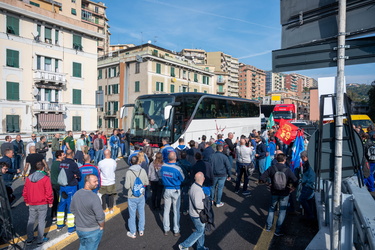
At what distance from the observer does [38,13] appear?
88.1 feet

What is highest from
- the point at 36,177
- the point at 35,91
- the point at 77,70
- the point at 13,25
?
the point at 13,25

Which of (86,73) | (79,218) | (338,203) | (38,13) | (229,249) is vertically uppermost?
(38,13)

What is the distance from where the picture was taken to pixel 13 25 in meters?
25.4

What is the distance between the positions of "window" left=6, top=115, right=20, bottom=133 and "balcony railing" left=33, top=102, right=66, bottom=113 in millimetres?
1958

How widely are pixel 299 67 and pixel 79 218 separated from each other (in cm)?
414

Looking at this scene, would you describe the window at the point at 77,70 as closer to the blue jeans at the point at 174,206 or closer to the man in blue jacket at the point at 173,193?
the man in blue jacket at the point at 173,193

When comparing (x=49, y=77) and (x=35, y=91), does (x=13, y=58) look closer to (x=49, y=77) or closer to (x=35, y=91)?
(x=49, y=77)

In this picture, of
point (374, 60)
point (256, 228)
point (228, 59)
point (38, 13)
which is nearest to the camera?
point (374, 60)

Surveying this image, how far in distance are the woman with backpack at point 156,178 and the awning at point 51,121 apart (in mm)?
24690

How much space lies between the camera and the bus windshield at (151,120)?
1341 cm

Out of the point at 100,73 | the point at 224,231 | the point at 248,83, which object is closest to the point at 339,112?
the point at 224,231

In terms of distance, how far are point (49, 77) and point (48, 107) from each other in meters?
3.22

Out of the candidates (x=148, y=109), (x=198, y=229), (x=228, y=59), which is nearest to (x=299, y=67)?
(x=198, y=229)

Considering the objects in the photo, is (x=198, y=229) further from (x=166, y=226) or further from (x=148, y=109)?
(x=148, y=109)
